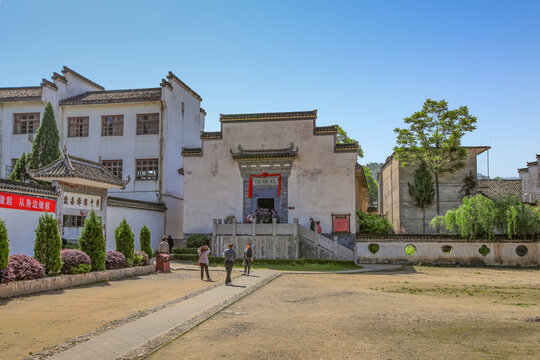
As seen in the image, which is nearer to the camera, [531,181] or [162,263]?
[162,263]

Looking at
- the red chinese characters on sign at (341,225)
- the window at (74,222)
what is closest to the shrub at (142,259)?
the window at (74,222)

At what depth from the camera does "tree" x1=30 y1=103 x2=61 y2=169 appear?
84.0 feet

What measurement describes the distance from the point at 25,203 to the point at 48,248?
150 inches

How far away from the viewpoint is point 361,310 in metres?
11.6

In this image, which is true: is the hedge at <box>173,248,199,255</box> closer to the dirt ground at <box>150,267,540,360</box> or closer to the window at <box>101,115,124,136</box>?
the window at <box>101,115,124,136</box>

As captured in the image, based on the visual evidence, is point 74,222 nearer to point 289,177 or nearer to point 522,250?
point 289,177

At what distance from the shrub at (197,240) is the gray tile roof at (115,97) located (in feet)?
33.3

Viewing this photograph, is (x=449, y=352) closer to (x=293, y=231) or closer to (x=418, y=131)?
(x=293, y=231)

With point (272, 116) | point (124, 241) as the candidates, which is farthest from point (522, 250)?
point (124, 241)

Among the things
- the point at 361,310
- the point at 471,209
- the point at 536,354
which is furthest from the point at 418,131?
the point at 536,354

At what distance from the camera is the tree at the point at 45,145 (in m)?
25.6

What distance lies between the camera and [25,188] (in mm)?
17844

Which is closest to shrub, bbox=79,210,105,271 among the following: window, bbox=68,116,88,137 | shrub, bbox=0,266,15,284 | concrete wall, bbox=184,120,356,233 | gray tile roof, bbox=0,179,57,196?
gray tile roof, bbox=0,179,57,196

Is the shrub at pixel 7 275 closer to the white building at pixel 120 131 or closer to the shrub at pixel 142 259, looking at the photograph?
the shrub at pixel 142 259
